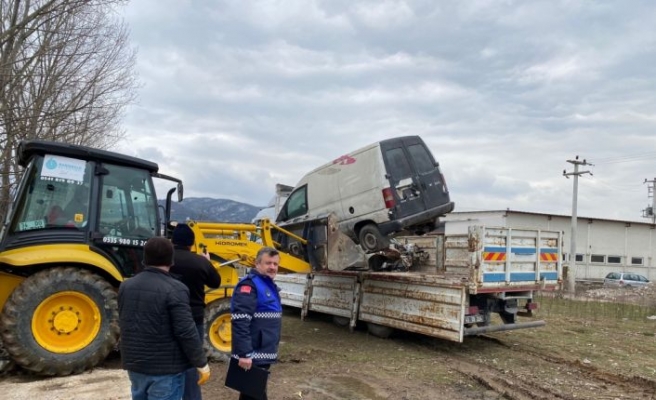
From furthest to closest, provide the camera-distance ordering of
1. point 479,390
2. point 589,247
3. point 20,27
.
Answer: point 589,247, point 20,27, point 479,390

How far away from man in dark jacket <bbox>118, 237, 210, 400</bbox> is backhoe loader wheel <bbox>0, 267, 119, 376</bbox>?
10.3ft

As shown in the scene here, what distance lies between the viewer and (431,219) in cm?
917

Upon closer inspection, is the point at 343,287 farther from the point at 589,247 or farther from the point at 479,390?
the point at 589,247

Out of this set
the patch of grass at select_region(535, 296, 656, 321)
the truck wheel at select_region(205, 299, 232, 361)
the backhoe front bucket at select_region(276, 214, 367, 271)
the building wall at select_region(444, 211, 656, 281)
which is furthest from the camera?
the building wall at select_region(444, 211, 656, 281)

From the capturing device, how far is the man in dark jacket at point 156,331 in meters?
3.26

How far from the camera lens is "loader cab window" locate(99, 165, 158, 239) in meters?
6.66

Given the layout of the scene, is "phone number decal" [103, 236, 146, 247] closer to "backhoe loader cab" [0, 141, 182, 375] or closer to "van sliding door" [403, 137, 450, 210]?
"backhoe loader cab" [0, 141, 182, 375]

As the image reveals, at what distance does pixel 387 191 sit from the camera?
347 inches

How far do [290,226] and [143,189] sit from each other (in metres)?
3.17

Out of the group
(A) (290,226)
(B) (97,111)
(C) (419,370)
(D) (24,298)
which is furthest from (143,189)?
(B) (97,111)

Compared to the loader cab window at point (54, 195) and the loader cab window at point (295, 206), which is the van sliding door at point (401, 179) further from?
the loader cab window at point (54, 195)

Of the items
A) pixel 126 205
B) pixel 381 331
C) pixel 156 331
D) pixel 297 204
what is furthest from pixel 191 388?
pixel 297 204

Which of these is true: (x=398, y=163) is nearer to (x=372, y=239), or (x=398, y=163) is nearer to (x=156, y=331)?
(x=372, y=239)

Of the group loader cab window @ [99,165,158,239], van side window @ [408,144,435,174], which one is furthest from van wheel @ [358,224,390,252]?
loader cab window @ [99,165,158,239]
